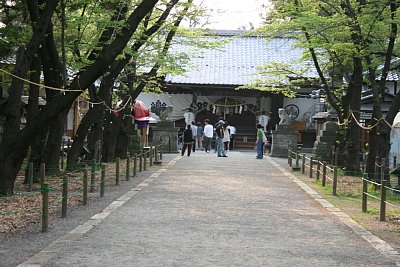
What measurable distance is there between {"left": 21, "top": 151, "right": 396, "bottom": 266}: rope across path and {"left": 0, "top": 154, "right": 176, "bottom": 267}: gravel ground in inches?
9.2

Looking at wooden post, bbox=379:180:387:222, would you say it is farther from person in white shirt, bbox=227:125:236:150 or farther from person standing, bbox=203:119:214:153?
person in white shirt, bbox=227:125:236:150

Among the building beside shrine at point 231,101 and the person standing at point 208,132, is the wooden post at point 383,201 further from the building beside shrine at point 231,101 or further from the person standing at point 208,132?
the building beside shrine at point 231,101

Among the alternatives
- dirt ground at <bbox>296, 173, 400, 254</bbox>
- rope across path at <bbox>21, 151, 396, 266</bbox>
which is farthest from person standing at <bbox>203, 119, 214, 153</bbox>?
rope across path at <bbox>21, 151, 396, 266</bbox>

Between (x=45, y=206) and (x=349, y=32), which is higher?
(x=349, y=32)

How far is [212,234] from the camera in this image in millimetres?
8500

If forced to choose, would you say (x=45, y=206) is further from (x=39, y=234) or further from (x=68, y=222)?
(x=68, y=222)

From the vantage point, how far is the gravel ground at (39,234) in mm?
7079

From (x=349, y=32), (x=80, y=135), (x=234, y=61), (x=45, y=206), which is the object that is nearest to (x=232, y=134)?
(x=234, y=61)

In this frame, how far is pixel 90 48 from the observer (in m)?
16.0

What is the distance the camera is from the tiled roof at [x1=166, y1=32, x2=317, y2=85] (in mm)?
35406

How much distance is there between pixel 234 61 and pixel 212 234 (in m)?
31.1

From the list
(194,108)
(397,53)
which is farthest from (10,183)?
(194,108)

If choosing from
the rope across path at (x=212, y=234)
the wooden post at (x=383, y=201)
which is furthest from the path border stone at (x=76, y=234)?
the wooden post at (x=383, y=201)

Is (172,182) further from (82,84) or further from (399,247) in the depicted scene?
(399,247)
